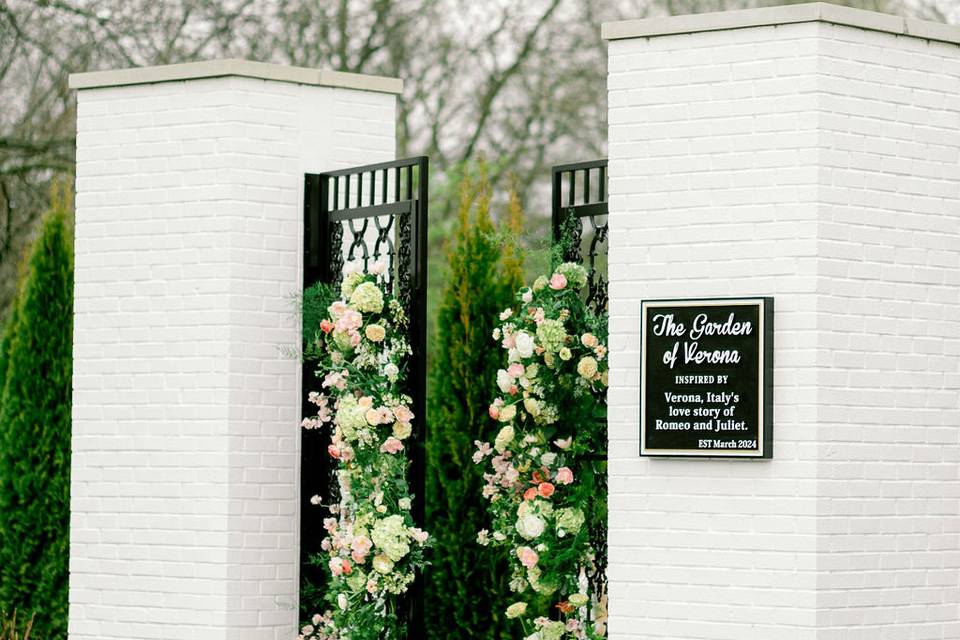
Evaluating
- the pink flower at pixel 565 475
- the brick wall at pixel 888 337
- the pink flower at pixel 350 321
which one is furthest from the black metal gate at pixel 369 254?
the brick wall at pixel 888 337

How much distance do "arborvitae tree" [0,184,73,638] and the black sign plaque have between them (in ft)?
14.0

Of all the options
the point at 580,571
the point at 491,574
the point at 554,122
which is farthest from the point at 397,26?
the point at 580,571

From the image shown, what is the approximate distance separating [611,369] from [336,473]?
151 centimetres

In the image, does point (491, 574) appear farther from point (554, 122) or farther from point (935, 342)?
point (554, 122)

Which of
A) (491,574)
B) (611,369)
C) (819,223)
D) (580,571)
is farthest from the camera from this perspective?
(491,574)

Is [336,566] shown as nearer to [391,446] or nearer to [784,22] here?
[391,446]

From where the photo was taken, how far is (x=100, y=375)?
6.47 m

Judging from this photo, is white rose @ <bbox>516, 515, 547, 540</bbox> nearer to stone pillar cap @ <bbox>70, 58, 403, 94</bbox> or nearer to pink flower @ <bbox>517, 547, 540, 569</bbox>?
pink flower @ <bbox>517, 547, 540, 569</bbox>

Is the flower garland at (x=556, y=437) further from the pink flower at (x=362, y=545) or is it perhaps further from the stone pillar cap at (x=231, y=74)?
the stone pillar cap at (x=231, y=74)

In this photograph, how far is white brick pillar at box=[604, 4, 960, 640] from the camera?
5.05 m

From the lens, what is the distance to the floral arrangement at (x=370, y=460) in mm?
6000

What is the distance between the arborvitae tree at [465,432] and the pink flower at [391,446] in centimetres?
157

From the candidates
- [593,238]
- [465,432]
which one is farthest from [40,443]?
[593,238]

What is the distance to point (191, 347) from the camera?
627cm
